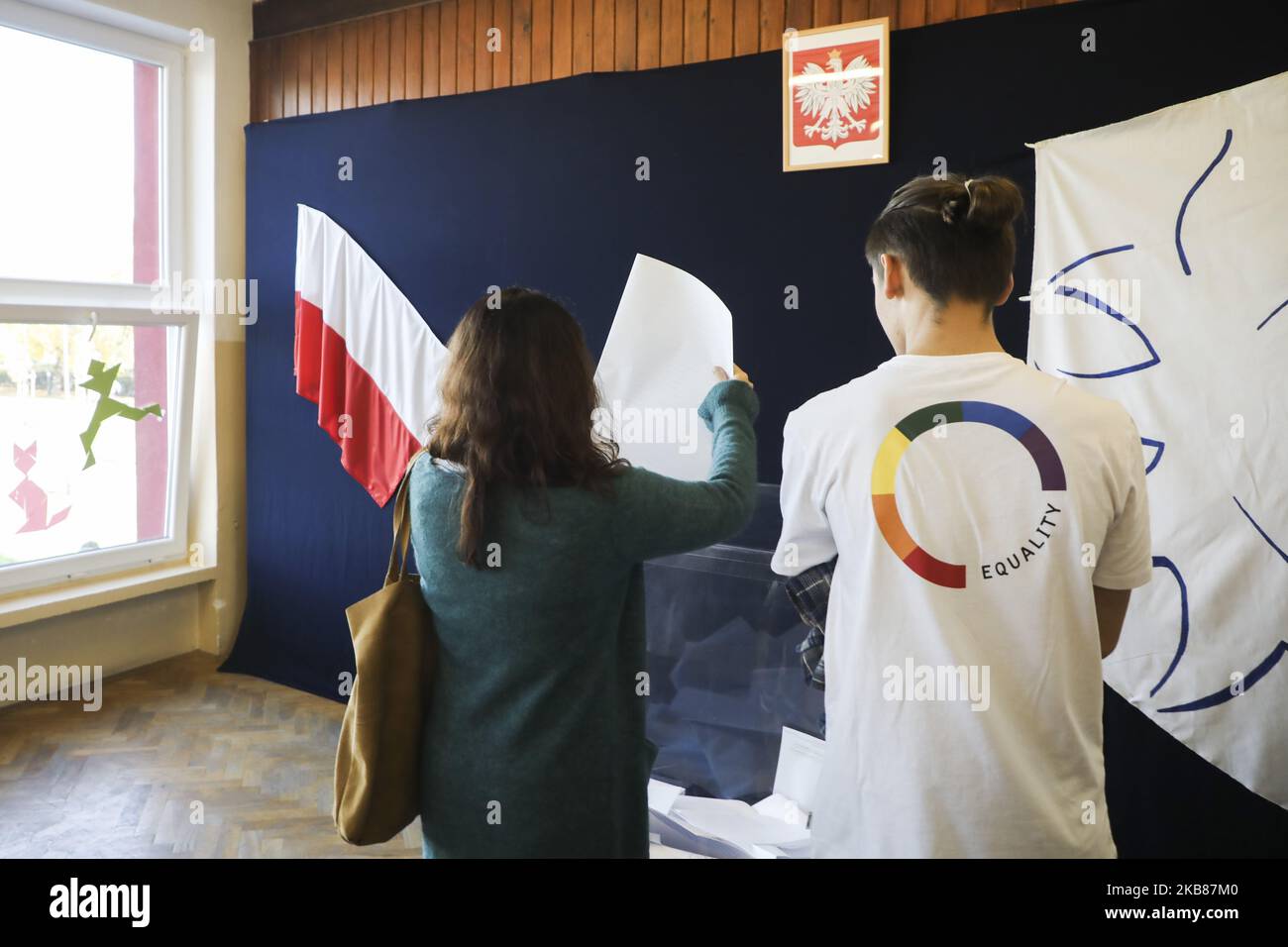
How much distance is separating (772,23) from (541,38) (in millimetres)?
917

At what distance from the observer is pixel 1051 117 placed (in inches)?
96.1

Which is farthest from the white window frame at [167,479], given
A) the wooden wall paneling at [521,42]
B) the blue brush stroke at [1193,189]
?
the blue brush stroke at [1193,189]

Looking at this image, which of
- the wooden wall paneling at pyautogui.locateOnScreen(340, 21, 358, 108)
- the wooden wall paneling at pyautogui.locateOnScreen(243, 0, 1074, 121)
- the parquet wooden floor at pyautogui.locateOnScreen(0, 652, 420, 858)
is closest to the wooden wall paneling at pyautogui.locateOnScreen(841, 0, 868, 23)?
the wooden wall paneling at pyautogui.locateOnScreen(243, 0, 1074, 121)

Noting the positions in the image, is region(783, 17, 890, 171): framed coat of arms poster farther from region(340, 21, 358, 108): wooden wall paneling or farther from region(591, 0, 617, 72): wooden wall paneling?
region(340, 21, 358, 108): wooden wall paneling

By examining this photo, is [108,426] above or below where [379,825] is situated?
above

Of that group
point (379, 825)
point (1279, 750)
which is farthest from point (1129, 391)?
point (379, 825)

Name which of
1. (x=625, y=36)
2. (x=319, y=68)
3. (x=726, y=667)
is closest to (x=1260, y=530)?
(x=726, y=667)

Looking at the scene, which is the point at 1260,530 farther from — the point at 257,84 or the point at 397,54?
the point at 257,84

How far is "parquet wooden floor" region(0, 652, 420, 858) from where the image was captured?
9.36 ft

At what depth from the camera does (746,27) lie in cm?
291

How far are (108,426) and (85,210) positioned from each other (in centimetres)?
86

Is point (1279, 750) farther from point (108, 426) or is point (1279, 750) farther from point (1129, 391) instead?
point (108, 426)

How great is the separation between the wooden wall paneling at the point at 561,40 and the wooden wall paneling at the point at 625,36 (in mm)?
201
